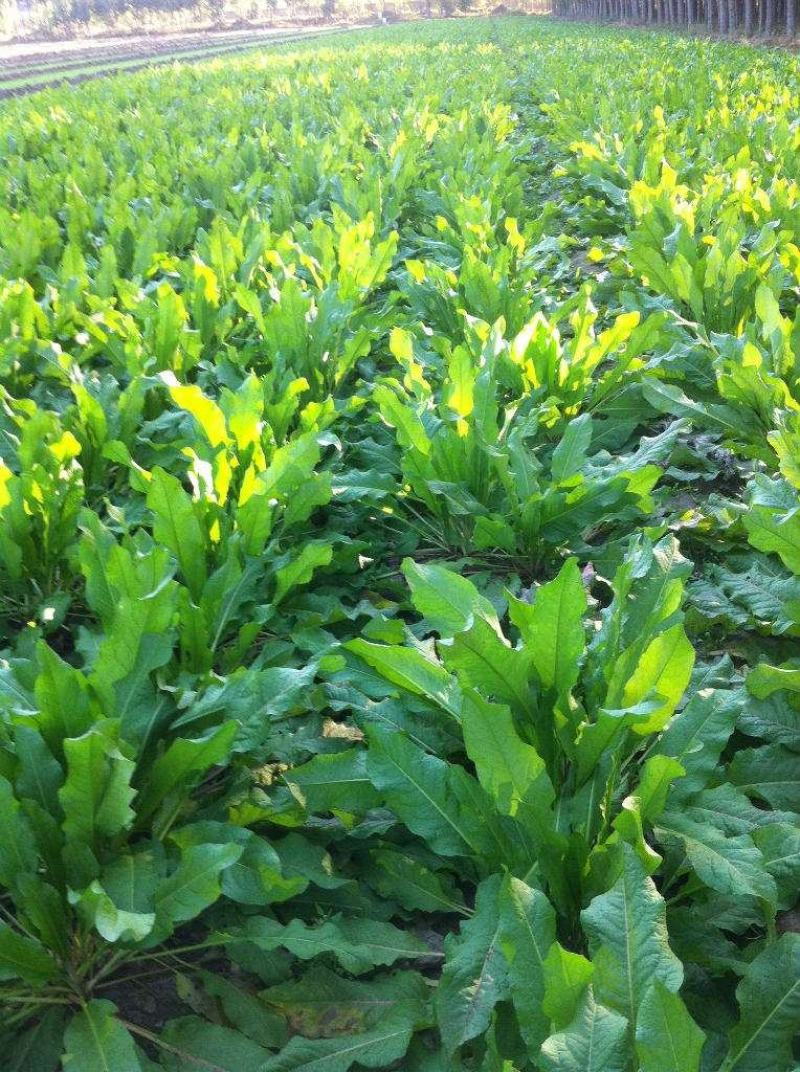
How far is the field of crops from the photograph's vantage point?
1.33 metres

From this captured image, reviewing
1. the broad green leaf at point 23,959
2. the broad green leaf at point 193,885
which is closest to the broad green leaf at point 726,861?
the broad green leaf at point 193,885

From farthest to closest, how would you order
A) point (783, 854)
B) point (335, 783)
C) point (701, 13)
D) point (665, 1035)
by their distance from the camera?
1. point (701, 13)
2. point (335, 783)
3. point (783, 854)
4. point (665, 1035)

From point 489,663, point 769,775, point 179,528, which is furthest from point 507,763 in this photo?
point 179,528

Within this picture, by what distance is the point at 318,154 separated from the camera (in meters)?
7.75

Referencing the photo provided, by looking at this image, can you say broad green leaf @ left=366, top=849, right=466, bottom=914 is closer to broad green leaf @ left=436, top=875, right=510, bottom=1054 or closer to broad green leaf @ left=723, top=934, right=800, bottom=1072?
broad green leaf @ left=436, top=875, right=510, bottom=1054

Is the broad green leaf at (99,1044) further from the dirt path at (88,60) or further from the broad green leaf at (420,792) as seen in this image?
the dirt path at (88,60)

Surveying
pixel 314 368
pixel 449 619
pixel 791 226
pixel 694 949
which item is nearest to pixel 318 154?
pixel 791 226

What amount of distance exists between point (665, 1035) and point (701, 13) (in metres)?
39.3

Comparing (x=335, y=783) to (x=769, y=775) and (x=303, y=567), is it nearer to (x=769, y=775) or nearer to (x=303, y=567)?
(x=303, y=567)

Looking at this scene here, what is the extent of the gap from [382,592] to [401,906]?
103 centimetres

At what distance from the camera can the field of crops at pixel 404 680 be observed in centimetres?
133

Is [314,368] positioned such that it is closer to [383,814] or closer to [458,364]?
[458,364]

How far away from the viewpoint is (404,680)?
5.56 feet

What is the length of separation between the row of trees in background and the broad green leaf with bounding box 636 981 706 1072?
2597 cm
